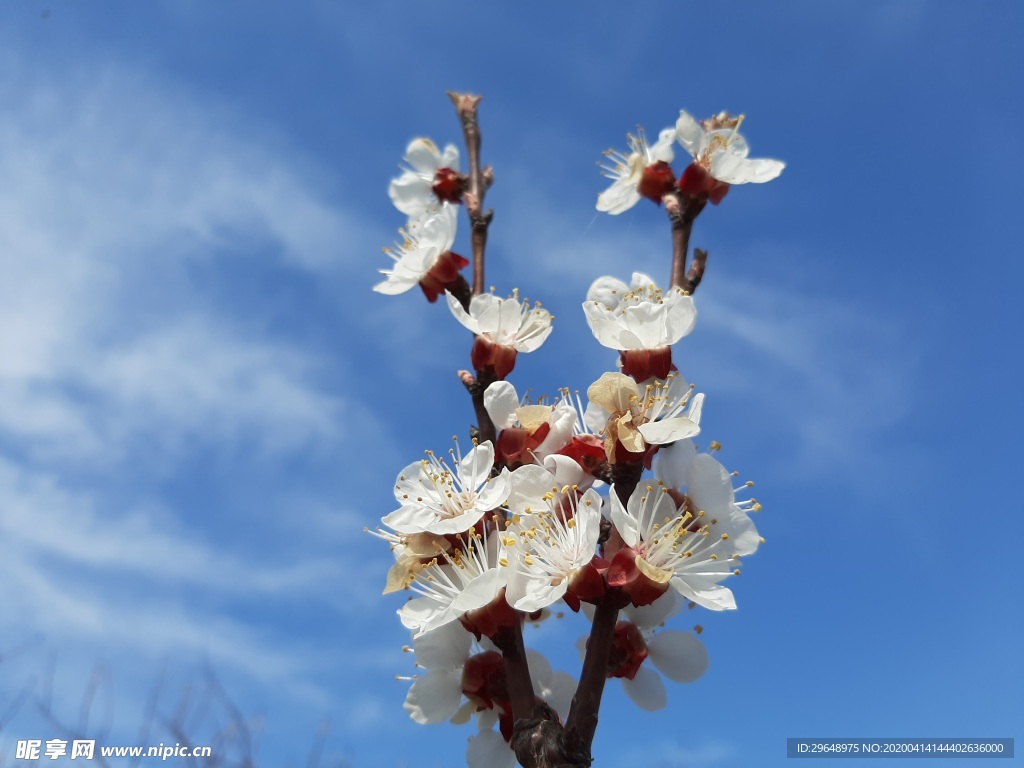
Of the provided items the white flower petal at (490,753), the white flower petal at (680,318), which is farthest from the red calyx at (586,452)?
the white flower petal at (490,753)

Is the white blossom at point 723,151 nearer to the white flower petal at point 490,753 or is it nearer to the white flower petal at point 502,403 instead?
the white flower petal at point 502,403

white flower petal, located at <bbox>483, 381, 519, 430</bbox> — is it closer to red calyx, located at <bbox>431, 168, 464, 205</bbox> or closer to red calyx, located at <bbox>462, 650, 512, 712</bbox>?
red calyx, located at <bbox>462, 650, 512, 712</bbox>

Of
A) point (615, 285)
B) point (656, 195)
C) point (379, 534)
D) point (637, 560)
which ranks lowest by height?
point (637, 560)

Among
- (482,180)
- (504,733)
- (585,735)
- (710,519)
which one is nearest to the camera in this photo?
(585,735)

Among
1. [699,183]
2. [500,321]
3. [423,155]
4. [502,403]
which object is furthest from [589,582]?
[423,155]

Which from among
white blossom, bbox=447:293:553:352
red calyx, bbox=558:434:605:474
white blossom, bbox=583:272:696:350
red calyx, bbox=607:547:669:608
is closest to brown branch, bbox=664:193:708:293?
white blossom, bbox=583:272:696:350

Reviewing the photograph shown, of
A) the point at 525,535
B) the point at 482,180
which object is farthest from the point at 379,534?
the point at 482,180

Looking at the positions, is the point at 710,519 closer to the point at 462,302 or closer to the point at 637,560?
the point at 637,560

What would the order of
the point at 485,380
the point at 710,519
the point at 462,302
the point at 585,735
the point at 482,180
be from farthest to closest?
the point at 482,180 < the point at 462,302 < the point at 485,380 < the point at 710,519 < the point at 585,735
